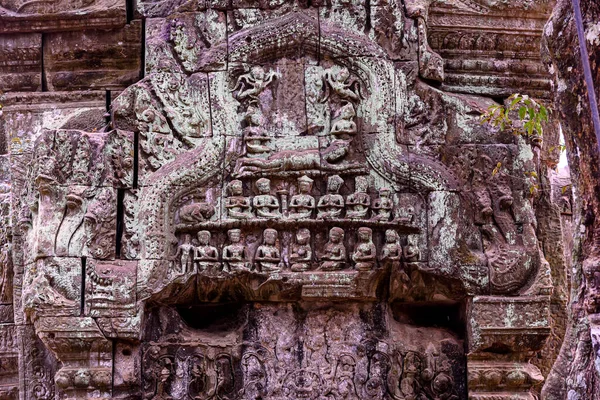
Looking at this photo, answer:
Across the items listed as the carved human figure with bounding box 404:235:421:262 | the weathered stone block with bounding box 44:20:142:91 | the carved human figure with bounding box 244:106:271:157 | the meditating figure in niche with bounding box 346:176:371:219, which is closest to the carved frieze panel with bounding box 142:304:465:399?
the carved human figure with bounding box 404:235:421:262

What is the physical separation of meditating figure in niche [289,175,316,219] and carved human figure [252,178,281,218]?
113 millimetres

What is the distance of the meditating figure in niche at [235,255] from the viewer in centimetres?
764

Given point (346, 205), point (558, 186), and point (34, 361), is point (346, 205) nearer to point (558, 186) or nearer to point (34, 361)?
point (558, 186)

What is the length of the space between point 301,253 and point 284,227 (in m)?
0.22

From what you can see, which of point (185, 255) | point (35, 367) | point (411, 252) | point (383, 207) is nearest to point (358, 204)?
point (383, 207)

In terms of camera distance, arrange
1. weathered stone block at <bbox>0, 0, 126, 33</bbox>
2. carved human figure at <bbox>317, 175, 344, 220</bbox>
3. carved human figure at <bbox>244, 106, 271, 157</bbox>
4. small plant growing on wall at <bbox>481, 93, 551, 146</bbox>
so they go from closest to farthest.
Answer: small plant growing on wall at <bbox>481, 93, 551, 146</bbox> → carved human figure at <bbox>317, 175, 344, 220</bbox> → carved human figure at <bbox>244, 106, 271, 157</bbox> → weathered stone block at <bbox>0, 0, 126, 33</bbox>

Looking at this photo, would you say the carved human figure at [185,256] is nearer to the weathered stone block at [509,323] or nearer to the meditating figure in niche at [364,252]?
the meditating figure in niche at [364,252]

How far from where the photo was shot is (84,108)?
27.9 feet

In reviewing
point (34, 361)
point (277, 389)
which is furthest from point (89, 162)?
point (277, 389)

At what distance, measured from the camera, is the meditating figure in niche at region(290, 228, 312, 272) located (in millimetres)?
7676

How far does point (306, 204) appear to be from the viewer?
7742 millimetres

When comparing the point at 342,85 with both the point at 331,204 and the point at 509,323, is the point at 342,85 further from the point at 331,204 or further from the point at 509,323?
the point at 509,323

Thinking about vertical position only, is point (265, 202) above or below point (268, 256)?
above

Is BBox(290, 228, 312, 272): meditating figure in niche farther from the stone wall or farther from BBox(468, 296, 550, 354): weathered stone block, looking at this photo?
BBox(468, 296, 550, 354): weathered stone block
